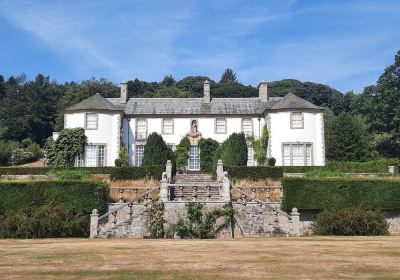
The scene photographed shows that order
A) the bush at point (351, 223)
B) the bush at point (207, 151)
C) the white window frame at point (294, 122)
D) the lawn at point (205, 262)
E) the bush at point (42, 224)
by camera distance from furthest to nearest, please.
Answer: the bush at point (207, 151), the white window frame at point (294, 122), the bush at point (351, 223), the bush at point (42, 224), the lawn at point (205, 262)

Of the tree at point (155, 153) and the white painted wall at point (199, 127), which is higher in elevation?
the white painted wall at point (199, 127)

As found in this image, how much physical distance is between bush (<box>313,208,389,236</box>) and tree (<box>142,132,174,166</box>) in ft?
48.3

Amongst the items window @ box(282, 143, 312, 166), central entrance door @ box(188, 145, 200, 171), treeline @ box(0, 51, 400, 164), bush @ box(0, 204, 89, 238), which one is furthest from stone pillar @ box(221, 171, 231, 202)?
treeline @ box(0, 51, 400, 164)

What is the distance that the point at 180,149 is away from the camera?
42.9 metres

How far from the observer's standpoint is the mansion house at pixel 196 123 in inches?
1615

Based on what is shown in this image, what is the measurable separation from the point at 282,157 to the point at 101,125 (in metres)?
15.5

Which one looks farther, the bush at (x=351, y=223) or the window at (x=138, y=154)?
the window at (x=138, y=154)

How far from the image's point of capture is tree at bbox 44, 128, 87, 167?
1575 inches

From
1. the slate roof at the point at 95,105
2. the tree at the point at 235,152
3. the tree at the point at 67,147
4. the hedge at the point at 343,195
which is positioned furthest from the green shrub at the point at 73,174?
the hedge at the point at 343,195

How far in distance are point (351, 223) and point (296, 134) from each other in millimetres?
17436

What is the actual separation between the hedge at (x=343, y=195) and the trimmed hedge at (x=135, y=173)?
9.18 metres

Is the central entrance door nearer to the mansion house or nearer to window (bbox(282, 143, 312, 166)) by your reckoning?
the mansion house

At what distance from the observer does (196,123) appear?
4381cm

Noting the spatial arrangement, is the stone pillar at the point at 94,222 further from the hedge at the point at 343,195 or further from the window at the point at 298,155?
the window at the point at 298,155
